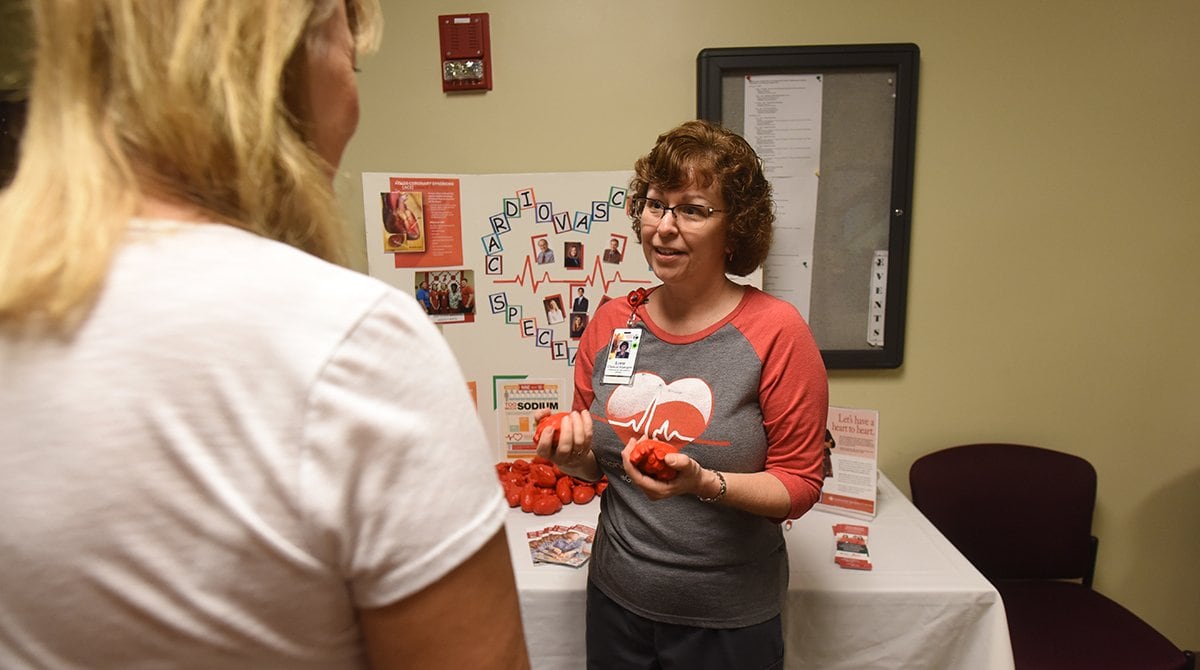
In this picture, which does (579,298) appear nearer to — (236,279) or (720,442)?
(720,442)

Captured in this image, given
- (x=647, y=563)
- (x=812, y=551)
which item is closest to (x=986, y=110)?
(x=812, y=551)

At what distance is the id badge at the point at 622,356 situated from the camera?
139 cm

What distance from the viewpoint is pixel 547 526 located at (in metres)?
1.89

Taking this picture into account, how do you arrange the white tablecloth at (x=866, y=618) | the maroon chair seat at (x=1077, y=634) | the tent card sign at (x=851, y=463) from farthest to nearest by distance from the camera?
the tent card sign at (x=851, y=463), the maroon chair seat at (x=1077, y=634), the white tablecloth at (x=866, y=618)

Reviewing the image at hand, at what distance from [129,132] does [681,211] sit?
1052mm

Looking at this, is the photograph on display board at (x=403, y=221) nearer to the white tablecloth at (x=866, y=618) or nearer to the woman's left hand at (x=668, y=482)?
the white tablecloth at (x=866, y=618)

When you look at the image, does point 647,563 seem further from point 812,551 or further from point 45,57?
point 45,57

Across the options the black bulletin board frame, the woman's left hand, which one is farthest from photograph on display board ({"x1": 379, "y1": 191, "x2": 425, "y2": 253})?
the woman's left hand

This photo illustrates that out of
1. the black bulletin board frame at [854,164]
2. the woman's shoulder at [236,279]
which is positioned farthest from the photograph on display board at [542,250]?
the woman's shoulder at [236,279]

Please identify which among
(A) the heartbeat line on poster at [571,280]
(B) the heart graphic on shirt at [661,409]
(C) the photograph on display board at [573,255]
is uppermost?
(C) the photograph on display board at [573,255]

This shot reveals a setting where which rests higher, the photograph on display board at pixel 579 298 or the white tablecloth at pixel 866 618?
the photograph on display board at pixel 579 298

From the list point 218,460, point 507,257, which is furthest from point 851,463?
point 218,460

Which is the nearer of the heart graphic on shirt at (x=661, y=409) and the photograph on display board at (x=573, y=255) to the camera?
the heart graphic on shirt at (x=661, y=409)

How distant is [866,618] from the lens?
159 cm
